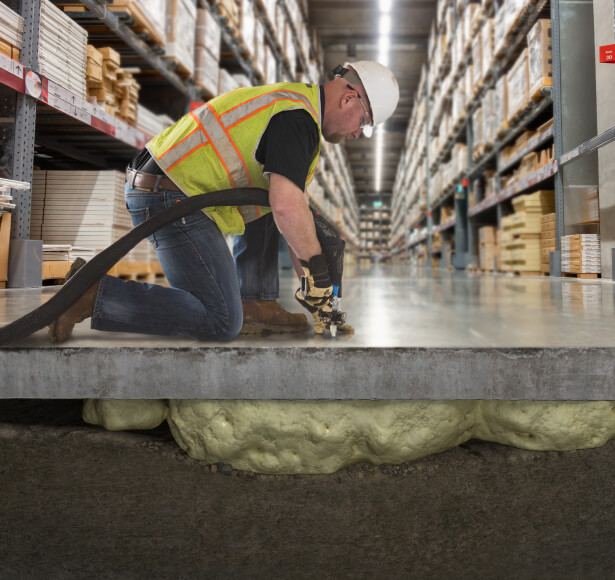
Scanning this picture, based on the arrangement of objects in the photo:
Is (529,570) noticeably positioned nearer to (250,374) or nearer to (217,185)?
(250,374)

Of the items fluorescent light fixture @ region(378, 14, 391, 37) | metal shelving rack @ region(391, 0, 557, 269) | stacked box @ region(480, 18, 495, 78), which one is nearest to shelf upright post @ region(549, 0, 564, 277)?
metal shelving rack @ region(391, 0, 557, 269)

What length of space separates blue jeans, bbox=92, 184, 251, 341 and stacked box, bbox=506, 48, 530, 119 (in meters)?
5.63

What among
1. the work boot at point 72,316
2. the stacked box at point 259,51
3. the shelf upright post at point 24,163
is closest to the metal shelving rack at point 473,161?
the stacked box at point 259,51

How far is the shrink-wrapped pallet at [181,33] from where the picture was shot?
4.83 m

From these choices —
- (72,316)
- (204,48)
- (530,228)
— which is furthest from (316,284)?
(530,228)

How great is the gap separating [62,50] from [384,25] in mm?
12784

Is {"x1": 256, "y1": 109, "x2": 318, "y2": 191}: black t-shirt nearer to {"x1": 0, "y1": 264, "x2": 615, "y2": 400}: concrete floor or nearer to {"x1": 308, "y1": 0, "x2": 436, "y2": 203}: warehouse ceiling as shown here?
{"x1": 0, "y1": 264, "x2": 615, "y2": 400}: concrete floor

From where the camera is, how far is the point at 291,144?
152 cm

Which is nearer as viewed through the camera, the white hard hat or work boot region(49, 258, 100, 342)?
work boot region(49, 258, 100, 342)

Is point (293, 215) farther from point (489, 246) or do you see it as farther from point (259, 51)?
point (489, 246)

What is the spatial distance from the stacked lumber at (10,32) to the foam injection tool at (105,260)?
8.57ft

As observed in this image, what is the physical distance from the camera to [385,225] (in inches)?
1571

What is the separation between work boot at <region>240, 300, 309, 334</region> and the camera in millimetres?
1749

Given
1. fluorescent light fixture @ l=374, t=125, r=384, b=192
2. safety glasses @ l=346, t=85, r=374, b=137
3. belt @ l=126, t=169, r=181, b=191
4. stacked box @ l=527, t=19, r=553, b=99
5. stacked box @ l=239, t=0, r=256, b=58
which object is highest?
fluorescent light fixture @ l=374, t=125, r=384, b=192
